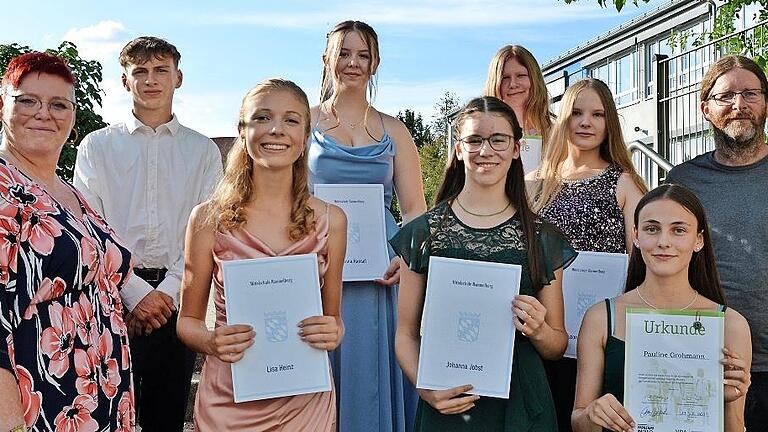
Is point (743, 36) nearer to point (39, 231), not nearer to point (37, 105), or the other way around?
point (37, 105)

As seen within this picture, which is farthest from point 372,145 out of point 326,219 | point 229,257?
point 229,257

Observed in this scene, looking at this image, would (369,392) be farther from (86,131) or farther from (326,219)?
(86,131)

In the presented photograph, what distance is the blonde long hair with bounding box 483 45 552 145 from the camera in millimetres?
4496

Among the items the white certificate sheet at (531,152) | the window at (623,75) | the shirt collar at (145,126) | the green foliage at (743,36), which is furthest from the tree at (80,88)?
the window at (623,75)

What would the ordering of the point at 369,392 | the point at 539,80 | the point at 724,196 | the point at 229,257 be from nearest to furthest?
1. the point at 229,257
2. the point at 724,196
3. the point at 369,392
4. the point at 539,80

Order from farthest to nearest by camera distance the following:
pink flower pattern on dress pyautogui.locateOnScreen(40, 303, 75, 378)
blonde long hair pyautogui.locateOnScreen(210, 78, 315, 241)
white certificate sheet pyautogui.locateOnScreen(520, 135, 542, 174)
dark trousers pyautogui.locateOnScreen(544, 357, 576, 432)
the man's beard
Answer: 1. white certificate sheet pyautogui.locateOnScreen(520, 135, 542, 174)
2. the man's beard
3. dark trousers pyautogui.locateOnScreen(544, 357, 576, 432)
4. blonde long hair pyautogui.locateOnScreen(210, 78, 315, 241)
5. pink flower pattern on dress pyautogui.locateOnScreen(40, 303, 75, 378)

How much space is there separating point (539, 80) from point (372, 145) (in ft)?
3.39

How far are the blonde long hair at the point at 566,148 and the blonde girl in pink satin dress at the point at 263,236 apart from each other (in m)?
1.05

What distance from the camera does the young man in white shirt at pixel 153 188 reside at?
4.09 meters

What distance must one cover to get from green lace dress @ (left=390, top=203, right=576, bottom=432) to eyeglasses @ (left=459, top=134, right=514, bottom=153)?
26 cm

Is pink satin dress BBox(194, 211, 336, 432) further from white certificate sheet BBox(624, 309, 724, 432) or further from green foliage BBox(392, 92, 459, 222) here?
green foliage BBox(392, 92, 459, 222)

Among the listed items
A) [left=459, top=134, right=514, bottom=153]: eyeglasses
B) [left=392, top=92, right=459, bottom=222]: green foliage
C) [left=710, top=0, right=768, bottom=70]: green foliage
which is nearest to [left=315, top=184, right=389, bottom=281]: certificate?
[left=459, top=134, right=514, bottom=153]: eyeglasses

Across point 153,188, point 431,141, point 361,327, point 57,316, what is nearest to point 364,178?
point 361,327

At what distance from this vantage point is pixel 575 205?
12.2ft
